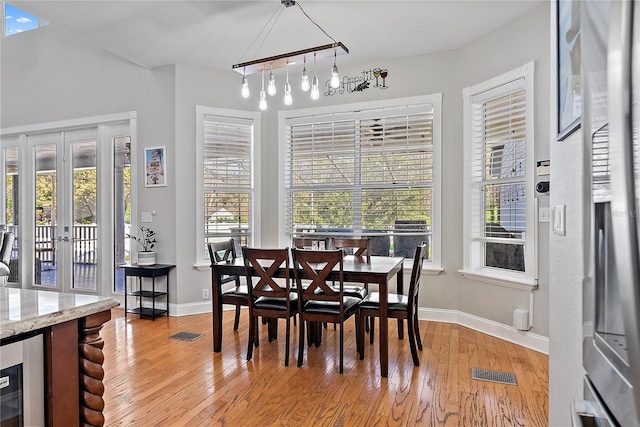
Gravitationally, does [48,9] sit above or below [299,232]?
above

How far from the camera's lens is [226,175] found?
481 cm

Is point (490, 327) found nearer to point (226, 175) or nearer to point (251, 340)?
point (251, 340)

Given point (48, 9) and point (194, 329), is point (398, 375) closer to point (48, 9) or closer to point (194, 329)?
point (194, 329)

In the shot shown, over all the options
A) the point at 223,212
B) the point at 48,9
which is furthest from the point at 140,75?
the point at 223,212

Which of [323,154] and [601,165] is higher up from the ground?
[323,154]

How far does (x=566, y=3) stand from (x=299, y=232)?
384 cm

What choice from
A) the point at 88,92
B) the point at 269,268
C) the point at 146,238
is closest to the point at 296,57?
the point at 269,268

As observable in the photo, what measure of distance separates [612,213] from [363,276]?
2.29 meters

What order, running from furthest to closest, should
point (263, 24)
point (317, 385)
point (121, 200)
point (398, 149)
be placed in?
point (121, 200) < point (398, 149) < point (263, 24) < point (317, 385)

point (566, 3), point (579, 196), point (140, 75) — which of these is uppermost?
point (140, 75)

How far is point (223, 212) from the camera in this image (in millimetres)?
4816

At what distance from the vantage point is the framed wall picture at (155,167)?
4.58 m

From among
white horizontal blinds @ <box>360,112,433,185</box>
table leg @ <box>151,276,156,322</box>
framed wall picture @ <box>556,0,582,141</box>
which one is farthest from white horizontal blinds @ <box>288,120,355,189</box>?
framed wall picture @ <box>556,0,582,141</box>

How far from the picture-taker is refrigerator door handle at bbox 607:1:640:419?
0.55m
